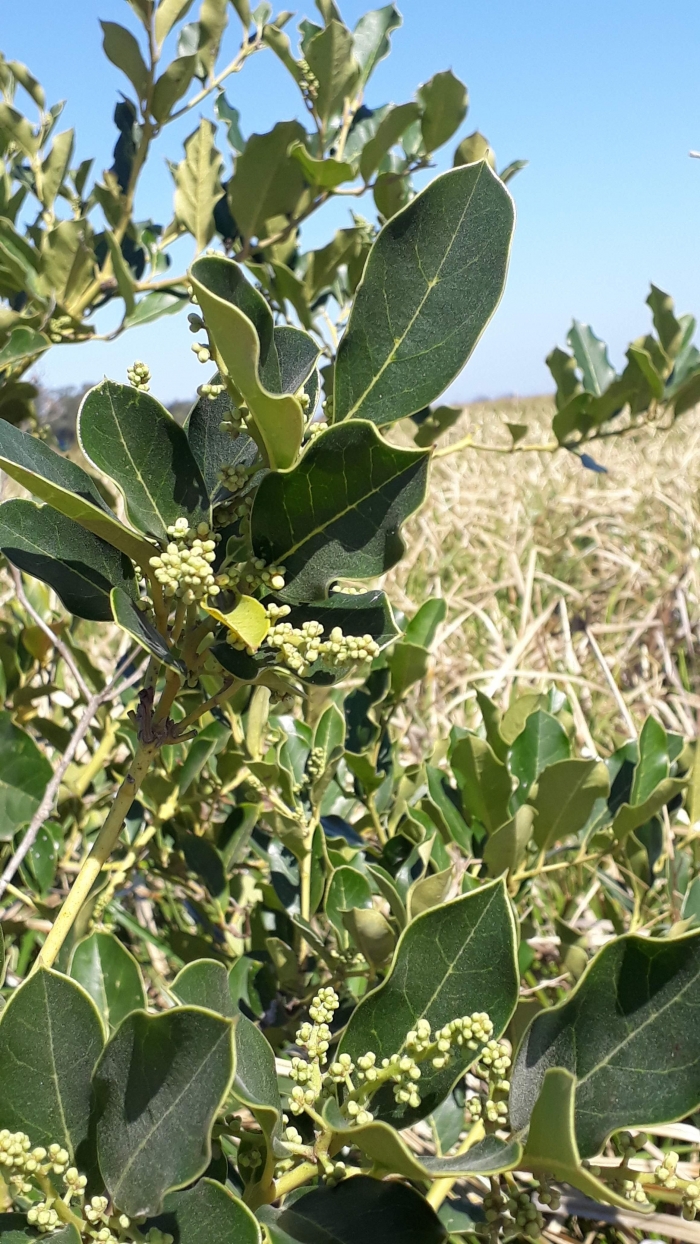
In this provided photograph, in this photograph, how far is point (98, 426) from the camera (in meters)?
0.52

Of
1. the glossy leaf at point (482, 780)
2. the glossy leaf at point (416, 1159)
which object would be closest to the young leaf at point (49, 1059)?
the glossy leaf at point (416, 1159)

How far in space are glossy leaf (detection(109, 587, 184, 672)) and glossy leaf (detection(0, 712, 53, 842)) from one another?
439 millimetres

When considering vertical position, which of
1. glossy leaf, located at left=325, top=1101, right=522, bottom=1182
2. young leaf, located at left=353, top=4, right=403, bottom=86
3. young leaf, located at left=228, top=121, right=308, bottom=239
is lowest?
glossy leaf, located at left=325, top=1101, right=522, bottom=1182

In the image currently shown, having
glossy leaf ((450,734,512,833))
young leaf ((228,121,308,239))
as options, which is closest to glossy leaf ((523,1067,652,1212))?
glossy leaf ((450,734,512,833))

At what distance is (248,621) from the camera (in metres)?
0.48

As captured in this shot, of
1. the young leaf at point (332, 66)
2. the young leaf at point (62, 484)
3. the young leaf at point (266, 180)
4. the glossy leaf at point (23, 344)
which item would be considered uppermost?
the young leaf at point (332, 66)

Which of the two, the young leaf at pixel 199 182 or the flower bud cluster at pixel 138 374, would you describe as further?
the young leaf at pixel 199 182

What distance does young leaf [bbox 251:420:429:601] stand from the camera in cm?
46

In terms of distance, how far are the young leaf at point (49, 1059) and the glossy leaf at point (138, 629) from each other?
0.17 m

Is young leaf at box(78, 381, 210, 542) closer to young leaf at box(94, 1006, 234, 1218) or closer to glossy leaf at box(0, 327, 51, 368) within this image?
young leaf at box(94, 1006, 234, 1218)

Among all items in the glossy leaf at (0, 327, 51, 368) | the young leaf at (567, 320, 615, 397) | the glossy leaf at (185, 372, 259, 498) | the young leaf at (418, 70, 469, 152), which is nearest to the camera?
the glossy leaf at (185, 372, 259, 498)

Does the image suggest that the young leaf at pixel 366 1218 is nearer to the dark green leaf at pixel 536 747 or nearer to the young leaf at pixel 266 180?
the dark green leaf at pixel 536 747

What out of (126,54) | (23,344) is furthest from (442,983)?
(126,54)

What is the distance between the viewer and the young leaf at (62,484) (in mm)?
449
